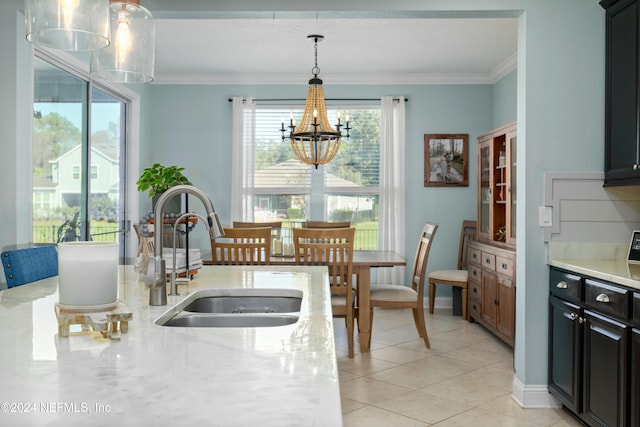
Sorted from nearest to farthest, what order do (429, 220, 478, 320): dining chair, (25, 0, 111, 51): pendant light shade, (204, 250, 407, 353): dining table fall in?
(25, 0, 111, 51): pendant light shade
(204, 250, 407, 353): dining table
(429, 220, 478, 320): dining chair

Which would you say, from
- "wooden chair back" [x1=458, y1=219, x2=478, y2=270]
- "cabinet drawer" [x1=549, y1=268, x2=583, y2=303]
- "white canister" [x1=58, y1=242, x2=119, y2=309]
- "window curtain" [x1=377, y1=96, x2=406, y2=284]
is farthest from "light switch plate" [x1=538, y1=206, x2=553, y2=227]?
"window curtain" [x1=377, y1=96, x2=406, y2=284]

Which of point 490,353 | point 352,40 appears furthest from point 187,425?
point 352,40

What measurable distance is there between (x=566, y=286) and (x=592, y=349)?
1.30 feet

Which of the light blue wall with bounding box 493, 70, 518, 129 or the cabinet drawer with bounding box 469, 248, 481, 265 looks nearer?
the cabinet drawer with bounding box 469, 248, 481, 265

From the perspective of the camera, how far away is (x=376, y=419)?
304cm

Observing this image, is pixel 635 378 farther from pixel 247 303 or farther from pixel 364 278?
pixel 364 278

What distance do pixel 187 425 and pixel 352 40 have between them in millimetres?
4545

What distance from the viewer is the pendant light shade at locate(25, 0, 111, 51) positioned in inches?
54.2

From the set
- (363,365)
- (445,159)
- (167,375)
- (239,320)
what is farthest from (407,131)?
(167,375)

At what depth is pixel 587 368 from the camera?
107 inches

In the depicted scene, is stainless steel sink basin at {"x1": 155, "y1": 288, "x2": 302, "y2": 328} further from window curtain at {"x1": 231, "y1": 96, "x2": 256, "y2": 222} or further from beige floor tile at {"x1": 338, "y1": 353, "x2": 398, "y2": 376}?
window curtain at {"x1": 231, "y1": 96, "x2": 256, "y2": 222}

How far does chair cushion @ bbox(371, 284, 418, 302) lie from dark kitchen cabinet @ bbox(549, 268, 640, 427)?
142 centimetres

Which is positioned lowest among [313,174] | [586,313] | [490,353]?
[490,353]

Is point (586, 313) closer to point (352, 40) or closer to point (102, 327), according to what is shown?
point (102, 327)
